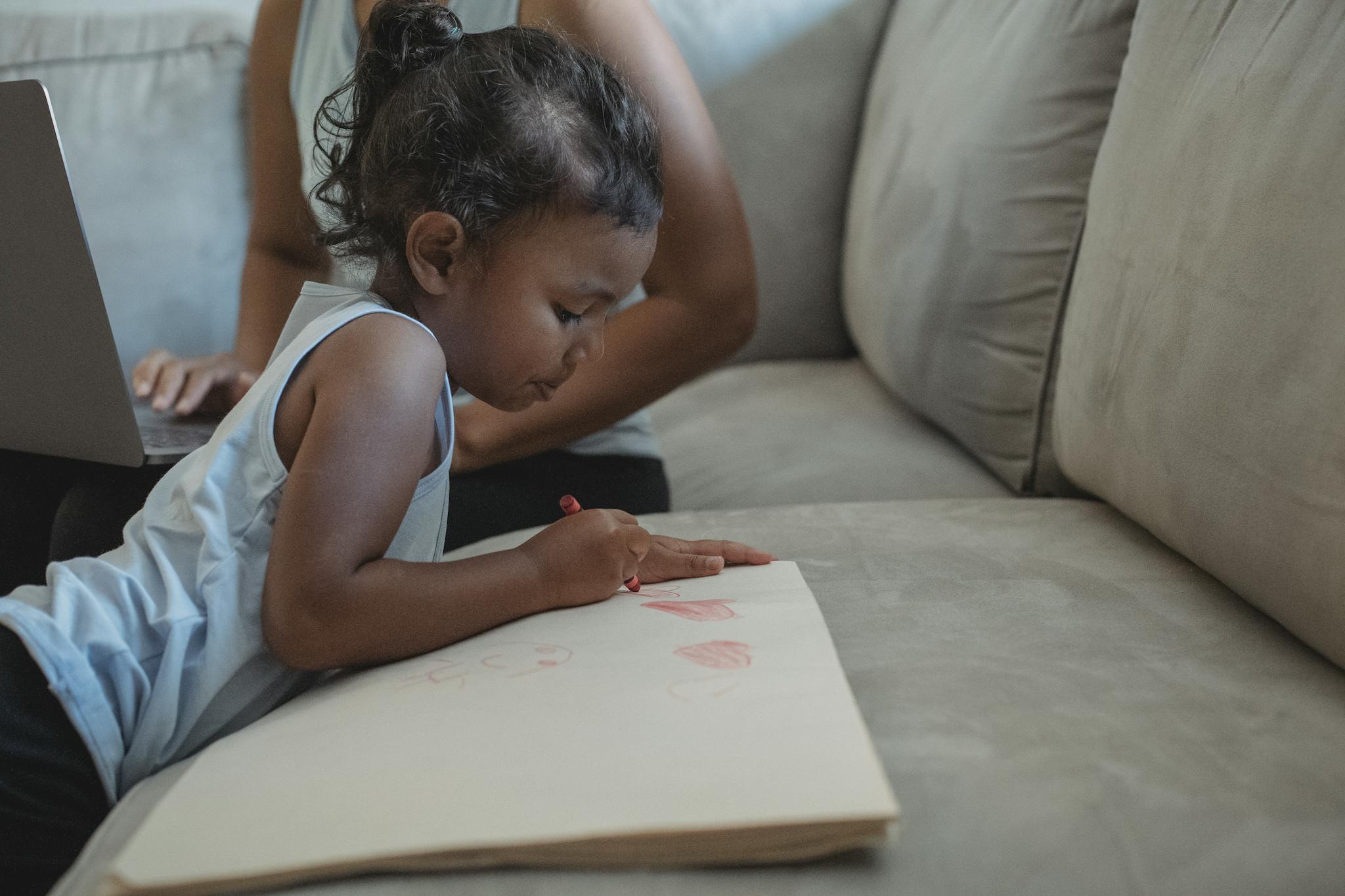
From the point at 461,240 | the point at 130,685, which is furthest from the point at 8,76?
the point at 130,685

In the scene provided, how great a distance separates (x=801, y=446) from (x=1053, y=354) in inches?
12.0

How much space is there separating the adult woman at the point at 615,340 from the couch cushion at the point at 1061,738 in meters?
0.29

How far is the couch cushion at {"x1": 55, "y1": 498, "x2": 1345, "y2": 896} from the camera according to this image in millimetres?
436

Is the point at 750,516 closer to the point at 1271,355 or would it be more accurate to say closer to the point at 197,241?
the point at 1271,355

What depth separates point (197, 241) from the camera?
1396mm

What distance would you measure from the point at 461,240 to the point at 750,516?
327 mm

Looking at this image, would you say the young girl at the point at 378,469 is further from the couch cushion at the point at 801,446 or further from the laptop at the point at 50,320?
the couch cushion at the point at 801,446

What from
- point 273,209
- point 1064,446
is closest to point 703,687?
point 1064,446

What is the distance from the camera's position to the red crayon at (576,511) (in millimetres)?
710

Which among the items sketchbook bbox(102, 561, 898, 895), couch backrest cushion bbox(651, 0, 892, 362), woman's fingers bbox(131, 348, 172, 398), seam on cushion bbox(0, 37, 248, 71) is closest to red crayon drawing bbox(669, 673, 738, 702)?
sketchbook bbox(102, 561, 898, 895)

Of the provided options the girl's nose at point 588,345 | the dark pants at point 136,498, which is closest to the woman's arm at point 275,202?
the dark pants at point 136,498

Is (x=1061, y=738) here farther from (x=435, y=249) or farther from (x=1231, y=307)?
(x=435, y=249)

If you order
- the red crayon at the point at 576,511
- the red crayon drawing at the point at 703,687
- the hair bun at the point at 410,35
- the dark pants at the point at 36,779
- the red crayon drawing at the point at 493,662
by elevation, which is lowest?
the dark pants at the point at 36,779

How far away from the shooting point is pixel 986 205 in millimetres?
1068
